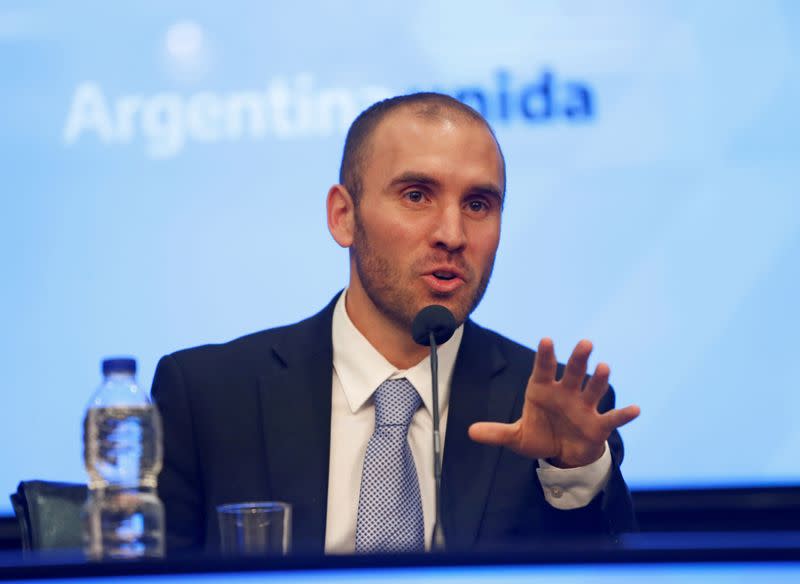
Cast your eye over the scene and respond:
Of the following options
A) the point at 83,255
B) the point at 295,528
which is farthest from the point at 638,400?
the point at 83,255

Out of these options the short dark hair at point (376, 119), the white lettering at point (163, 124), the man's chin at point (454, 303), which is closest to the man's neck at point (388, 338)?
the man's chin at point (454, 303)

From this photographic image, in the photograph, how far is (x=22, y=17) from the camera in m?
3.08

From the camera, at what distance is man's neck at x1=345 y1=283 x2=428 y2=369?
2.41m

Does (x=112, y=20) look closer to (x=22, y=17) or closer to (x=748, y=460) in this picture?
(x=22, y=17)

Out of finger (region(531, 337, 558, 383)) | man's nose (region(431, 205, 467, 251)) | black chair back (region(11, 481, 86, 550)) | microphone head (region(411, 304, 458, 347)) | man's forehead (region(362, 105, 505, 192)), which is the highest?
man's forehead (region(362, 105, 505, 192))

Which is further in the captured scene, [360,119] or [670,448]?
[670,448]

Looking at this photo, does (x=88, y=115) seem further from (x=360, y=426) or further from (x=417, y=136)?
(x=360, y=426)

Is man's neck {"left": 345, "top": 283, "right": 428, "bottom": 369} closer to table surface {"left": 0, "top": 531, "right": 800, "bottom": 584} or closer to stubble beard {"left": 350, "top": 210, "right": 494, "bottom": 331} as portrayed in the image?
stubble beard {"left": 350, "top": 210, "right": 494, "bottom": 331}

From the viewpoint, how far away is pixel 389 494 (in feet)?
7.07

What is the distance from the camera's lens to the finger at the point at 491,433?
5.64 feet

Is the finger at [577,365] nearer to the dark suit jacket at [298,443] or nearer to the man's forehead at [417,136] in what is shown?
the dark suit jacket at [298,443]

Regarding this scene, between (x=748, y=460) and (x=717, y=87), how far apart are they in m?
0.95

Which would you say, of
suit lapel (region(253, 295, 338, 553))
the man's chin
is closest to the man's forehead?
the man's chin

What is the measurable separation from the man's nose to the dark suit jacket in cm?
31
